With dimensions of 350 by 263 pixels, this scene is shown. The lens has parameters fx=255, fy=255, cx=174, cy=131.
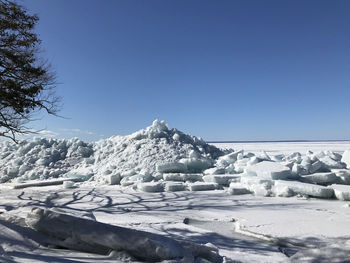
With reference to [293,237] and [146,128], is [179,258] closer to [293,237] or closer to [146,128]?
[293,237]

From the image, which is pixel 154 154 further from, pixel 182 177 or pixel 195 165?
pixel 182 177

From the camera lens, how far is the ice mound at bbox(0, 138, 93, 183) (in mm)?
12461

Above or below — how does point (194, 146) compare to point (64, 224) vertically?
above

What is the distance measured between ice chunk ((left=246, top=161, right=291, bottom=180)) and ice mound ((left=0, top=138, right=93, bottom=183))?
912 centimetres

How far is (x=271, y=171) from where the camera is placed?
260 inches

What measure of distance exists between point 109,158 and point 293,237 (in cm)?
986

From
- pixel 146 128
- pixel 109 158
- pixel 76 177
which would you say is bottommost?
pixel 76 177

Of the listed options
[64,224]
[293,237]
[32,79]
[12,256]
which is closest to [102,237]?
[64,224]

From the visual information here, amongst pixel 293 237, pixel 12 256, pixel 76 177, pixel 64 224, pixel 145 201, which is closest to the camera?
pixel 12 256

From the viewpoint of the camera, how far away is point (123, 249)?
2201mm

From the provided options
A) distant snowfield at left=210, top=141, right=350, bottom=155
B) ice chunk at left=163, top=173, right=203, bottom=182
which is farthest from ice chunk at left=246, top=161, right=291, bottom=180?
distant snowfield at left=210, top=141, right=350, bottom=155

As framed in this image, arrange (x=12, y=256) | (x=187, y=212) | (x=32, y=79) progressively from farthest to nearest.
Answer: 1. (x=32, y=79)
2. (x=187, y=212)
3. (x=12, y=256)

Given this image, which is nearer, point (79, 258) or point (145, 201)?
point (79, 258)

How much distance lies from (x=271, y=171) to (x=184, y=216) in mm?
3332
